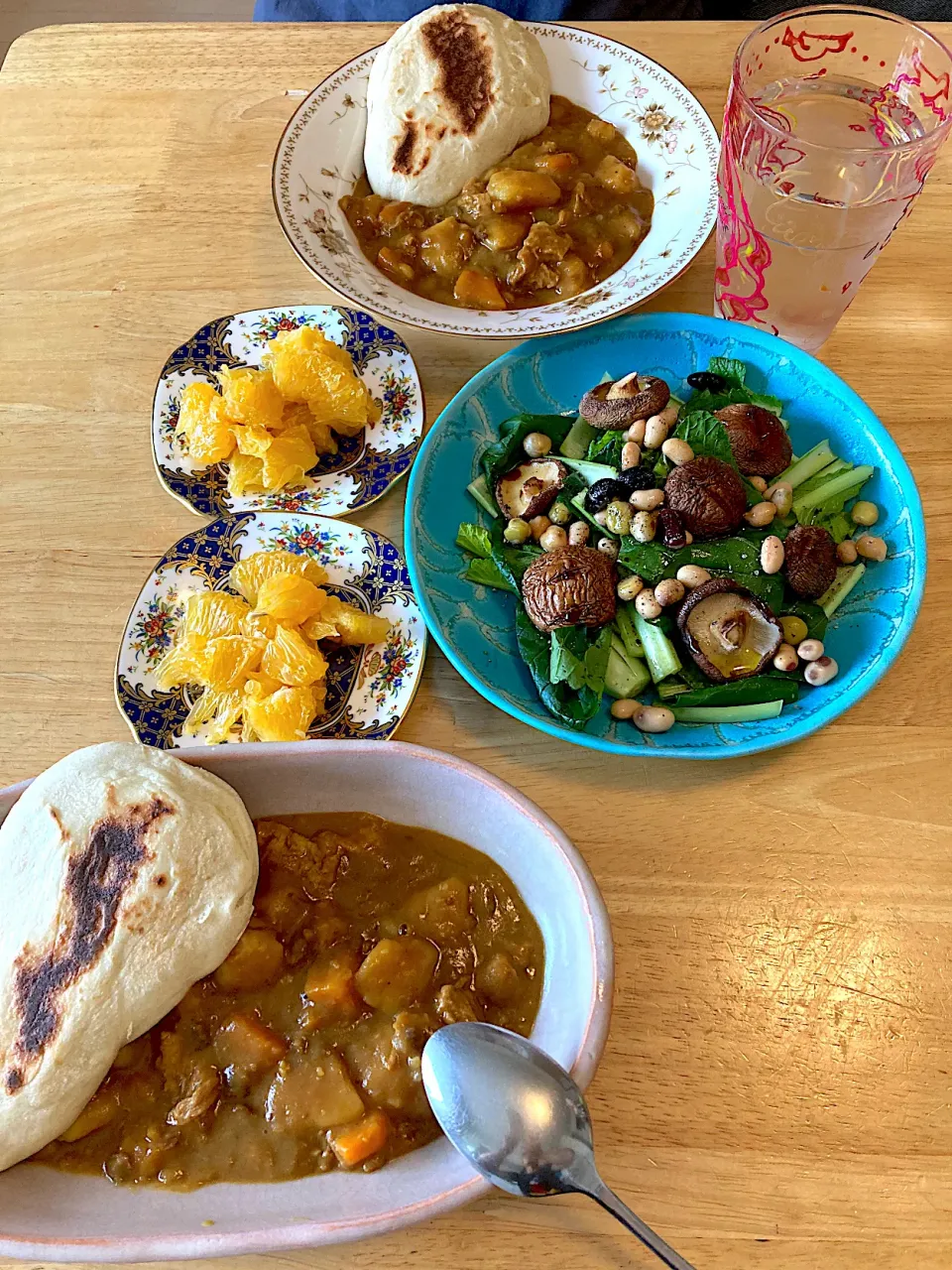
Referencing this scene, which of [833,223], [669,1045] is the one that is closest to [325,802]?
[669,1045]

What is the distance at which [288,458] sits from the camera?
6.35 feet

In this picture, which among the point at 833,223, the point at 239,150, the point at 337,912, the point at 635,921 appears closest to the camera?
the point at 337,912

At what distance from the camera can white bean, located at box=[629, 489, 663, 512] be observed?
1721mm

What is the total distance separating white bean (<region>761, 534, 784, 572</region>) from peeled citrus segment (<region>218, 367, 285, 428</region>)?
3.37 feet

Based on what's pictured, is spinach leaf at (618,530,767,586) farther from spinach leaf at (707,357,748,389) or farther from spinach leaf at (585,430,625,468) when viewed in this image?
spinach leaf at (707,357,748,389)

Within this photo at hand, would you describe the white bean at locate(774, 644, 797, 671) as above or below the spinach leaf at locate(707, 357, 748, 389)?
below

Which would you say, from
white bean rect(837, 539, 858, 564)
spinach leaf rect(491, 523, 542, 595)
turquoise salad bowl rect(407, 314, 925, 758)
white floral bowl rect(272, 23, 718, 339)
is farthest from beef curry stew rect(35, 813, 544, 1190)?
white floral bowl rect(272, 23, 718, 339)

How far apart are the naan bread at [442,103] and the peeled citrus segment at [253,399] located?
625mm

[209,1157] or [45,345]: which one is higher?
[45,345]

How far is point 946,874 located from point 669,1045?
1.78 ft

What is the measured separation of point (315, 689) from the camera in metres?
1.69

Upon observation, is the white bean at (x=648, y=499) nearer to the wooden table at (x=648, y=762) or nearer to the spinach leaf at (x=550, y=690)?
the spinach leaf at (x=550, y=690)

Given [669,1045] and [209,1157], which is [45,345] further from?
[669,1045]

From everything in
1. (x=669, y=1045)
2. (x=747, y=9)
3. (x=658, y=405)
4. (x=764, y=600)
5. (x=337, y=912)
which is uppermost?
(x=747, y=9)
